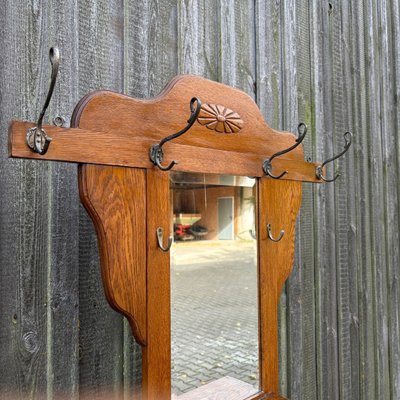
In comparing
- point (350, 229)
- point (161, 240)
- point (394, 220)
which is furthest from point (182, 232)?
point (394, 220)

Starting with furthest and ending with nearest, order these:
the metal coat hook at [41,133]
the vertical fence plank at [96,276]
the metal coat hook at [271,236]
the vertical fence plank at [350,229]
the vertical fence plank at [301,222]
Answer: the vertical fence plank at [350,229] < the vertical fence plank at [301,222] < the metal coat hook at [271,236] < the vertical fence plank at [96,276] < the metal coat hook at [41,133]

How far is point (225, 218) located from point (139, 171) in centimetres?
23

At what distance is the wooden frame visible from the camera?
0.57m

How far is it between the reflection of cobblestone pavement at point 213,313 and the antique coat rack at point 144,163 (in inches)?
1.2

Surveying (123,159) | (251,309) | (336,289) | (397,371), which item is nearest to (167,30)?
(123,159)

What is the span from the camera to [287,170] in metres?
0.88

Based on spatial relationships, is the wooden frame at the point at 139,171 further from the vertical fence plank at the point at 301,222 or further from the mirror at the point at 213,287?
the vertical fence plank at the point at 301,222

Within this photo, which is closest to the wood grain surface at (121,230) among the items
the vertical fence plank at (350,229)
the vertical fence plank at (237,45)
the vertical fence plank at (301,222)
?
the vertical fence plank at (237,45)

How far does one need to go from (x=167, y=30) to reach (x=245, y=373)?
805 mm

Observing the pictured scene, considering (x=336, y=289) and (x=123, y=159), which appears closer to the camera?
(x=123, y=159)

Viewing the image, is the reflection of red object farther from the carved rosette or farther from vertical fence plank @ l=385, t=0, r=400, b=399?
vertical fence plank @ l=385, t=0, r=400, b=399

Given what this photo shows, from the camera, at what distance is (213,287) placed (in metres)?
0.74

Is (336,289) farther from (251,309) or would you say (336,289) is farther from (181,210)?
(181,210)

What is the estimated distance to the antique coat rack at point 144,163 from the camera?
0.56 metres
